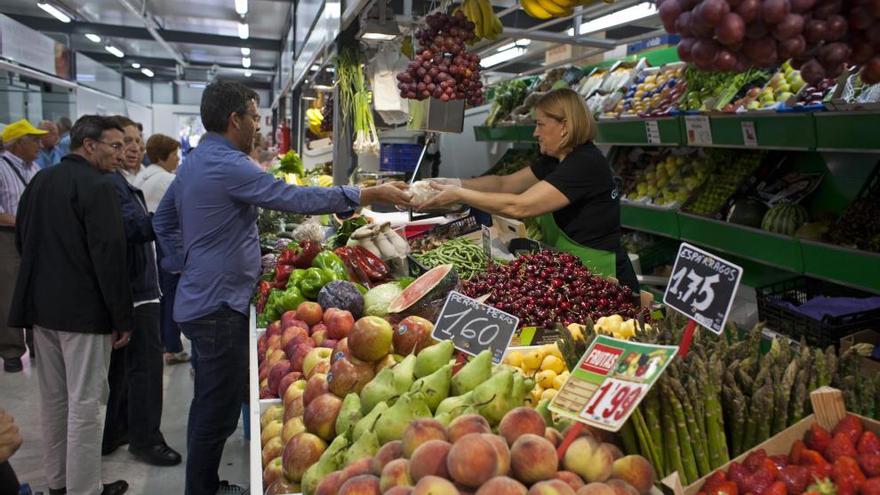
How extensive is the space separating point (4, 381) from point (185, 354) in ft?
4.65

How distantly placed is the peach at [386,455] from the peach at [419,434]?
0.10 ft

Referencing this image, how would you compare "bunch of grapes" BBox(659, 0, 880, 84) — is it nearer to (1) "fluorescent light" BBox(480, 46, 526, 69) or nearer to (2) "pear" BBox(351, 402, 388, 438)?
(2) "pear" BBox(351, 402, 388, 438)

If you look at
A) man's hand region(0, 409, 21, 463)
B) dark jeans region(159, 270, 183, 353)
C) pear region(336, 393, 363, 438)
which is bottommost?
dark jeans region(159, 270, 183, 353)

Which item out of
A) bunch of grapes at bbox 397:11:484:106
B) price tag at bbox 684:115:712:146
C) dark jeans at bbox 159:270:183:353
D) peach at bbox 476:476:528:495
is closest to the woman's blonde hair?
bunch of grapes at bbox 397:11:484:106

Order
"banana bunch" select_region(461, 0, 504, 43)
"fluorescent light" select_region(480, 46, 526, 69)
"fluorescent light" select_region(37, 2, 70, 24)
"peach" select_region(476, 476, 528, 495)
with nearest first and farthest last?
"peach" select_region(476, 476, 528, 495), "banana bunch" select_region(461, 0, 504, 43), "fluorescent light" select_region(480, 46, 526, 69), "fluorescent light" select_region(37, 2, 70, 24)

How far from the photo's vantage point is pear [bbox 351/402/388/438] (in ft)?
5.41

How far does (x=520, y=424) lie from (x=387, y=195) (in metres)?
2.07

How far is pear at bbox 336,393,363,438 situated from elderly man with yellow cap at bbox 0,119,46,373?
4.69m

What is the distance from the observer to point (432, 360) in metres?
1.86

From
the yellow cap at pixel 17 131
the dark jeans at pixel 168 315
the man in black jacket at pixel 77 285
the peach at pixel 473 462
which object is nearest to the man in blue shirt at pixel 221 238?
the man in black jacket at pixel 77 285

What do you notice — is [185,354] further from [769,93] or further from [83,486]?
[769,93]

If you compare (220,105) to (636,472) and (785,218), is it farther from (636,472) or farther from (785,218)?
(785,218)

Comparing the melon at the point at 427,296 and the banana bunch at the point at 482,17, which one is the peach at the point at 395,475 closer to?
the melon at the point at 427,296

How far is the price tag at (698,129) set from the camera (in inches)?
172
